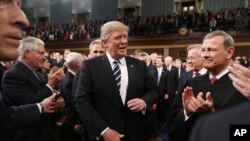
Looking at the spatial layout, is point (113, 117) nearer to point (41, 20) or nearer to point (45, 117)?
point (45, 117)

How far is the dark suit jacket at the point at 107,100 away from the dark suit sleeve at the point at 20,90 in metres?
0.37

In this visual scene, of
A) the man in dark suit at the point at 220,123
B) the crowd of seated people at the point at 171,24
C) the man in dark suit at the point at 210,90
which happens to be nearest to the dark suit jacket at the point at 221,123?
the man in dark suit at the point at 220,123

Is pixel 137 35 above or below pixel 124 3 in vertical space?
below

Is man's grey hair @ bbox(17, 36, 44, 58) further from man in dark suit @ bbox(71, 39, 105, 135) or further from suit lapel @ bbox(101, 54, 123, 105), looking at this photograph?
man in dark suit @ bbox(71, 39, 105, 135)

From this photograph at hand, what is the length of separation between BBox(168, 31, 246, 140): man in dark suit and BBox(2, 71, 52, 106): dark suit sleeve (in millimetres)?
1198

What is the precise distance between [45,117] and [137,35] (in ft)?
48.0

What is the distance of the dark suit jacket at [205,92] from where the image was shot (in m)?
2.69

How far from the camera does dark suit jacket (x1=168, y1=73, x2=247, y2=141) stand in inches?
106

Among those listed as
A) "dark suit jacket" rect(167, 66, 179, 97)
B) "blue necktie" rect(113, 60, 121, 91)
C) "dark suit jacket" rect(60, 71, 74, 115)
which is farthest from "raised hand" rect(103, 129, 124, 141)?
"dark suit jacket" rect(167, 66, 179, 97)

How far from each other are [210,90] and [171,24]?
553 inches

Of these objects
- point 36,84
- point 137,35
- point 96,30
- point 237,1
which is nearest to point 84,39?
point 96,30

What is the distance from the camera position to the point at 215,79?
293cm

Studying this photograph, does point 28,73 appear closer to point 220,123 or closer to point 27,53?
point 27,53

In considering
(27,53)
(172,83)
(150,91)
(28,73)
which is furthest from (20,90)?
(172,83)
